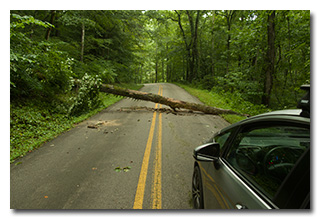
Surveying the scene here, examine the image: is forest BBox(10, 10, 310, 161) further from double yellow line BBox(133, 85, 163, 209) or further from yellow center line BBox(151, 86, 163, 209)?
yellow center line BBox(151, 86, 163, 209)

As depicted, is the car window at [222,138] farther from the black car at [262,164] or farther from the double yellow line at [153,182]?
the double yellow line at [153,182]

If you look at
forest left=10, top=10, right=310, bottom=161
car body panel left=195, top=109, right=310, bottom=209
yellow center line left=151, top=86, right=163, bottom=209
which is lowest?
yellow center line left=151, top=86, right=163, bottom=209

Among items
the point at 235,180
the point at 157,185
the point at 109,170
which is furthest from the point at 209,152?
the point at 109,170

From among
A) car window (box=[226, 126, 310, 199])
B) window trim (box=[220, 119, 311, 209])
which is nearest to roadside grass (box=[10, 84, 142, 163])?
window trim (box=[220, 119, 311, 209])

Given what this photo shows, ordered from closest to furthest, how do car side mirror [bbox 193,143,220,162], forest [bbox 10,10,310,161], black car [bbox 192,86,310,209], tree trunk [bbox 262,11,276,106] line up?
black car [bbox 192,86,310,209], car side mirror [bbox 193,143,220,162], forest [bbox 10,10,310,161], tree trunk [bbox 262,11,276,106]

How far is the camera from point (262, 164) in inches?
59.2

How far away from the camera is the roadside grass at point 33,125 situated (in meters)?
4.67

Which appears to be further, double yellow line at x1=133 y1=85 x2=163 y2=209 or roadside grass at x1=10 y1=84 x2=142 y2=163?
roadside grass at x1=10 y1=84 x2=142 y2=163

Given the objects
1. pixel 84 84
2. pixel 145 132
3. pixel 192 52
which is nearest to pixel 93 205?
pixel 145 132

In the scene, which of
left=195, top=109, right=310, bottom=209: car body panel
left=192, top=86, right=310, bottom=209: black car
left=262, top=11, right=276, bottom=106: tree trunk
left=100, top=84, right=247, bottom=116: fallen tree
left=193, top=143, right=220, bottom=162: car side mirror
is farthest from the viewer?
left=100, top=84, right=247, bottom=116: fallen tree

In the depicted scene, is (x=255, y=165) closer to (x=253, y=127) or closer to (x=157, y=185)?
(x=253, y=127)

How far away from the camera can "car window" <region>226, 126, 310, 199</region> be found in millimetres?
1251

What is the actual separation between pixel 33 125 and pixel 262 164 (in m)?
7.18
